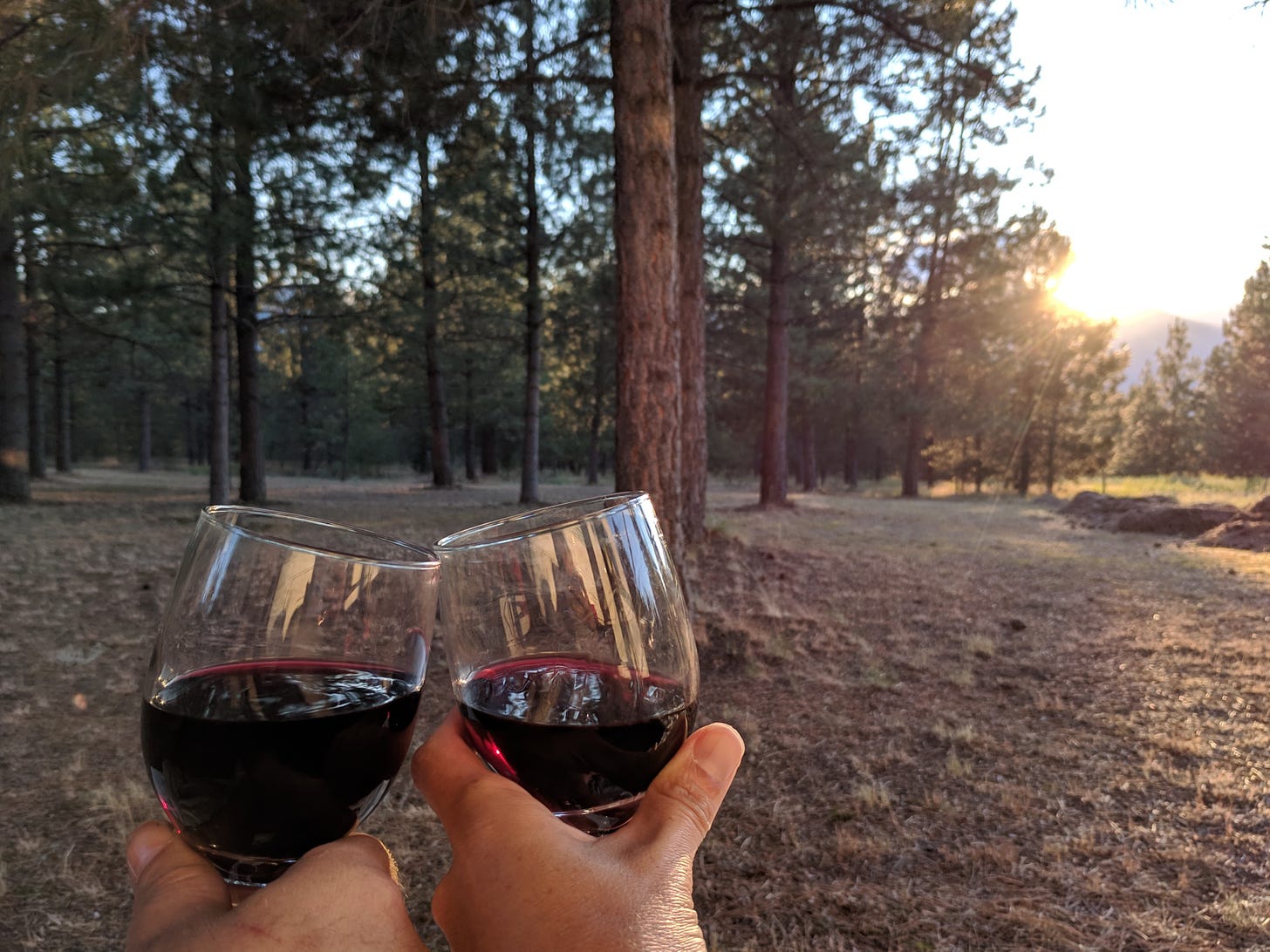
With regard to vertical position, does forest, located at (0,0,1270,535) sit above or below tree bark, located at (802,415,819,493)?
above

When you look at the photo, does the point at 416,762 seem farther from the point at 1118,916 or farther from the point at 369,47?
the point at 369,47

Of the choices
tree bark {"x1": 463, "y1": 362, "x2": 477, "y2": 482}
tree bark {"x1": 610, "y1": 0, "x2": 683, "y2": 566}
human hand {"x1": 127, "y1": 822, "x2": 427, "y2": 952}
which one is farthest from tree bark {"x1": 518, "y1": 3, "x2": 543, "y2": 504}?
human hand {"x1": 127, "y1": 822, "x2": 427, "y2": 952}

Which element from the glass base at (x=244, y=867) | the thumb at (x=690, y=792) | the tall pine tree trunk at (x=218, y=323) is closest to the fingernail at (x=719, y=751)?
the thumb at (x=690, y=792)

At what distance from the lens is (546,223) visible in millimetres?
13719

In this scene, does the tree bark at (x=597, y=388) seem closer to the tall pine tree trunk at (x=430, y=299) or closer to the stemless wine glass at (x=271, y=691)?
the tall pine tree trunk at (x=430, y=299)

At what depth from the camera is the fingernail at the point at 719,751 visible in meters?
0.74

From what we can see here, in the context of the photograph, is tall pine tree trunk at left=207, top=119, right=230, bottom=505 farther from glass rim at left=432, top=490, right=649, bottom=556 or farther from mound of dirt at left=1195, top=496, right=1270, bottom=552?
mound of dirt at left=1195, top=496, right=1270, bottom=552

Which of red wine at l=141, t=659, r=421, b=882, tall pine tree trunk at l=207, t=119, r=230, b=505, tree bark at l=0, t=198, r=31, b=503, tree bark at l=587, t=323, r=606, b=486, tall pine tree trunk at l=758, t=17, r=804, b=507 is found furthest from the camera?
tree bark at l=587, t=323, r=606, b=486

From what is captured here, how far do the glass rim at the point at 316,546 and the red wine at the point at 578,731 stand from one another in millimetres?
149

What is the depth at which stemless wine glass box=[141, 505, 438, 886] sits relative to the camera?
727 millimetres

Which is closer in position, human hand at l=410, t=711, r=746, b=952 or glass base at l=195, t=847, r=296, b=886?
human hand at l=410, t=711, r=746, b=952

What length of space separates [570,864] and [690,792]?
0.46 ft

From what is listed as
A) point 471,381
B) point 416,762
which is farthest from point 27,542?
point 471,381

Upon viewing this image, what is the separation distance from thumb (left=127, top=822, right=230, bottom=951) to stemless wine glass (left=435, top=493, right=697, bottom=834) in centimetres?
27
